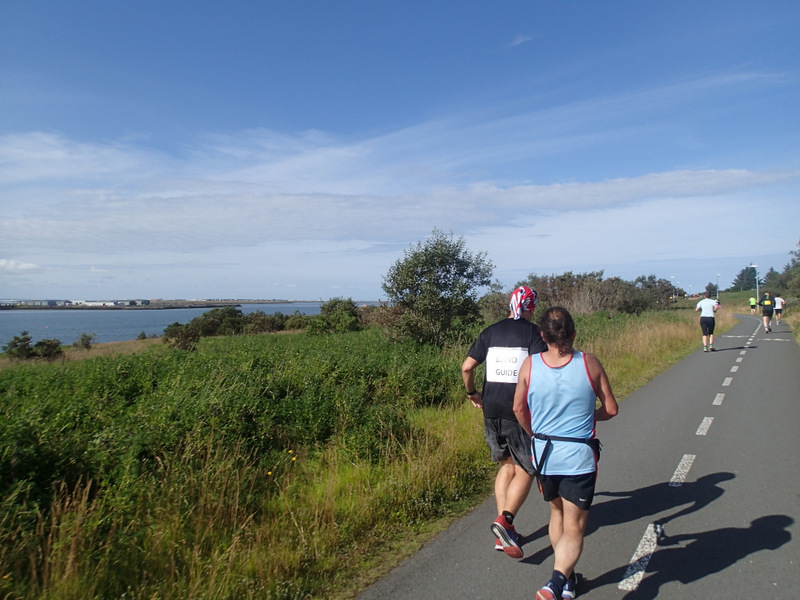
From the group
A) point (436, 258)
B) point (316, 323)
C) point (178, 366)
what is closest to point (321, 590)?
point (178, 366)

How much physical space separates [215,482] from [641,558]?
352 cm

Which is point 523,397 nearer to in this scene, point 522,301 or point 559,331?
point 559,331

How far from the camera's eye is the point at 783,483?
5426mm

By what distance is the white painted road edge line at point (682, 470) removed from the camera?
219 inches

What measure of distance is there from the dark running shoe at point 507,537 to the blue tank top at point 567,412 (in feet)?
2.79

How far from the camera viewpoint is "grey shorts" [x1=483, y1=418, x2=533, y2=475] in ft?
13.8

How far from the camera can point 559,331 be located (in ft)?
11.0

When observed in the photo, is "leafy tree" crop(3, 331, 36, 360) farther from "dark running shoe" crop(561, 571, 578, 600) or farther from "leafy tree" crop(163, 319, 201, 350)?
"dark running shoe" crop(561, 571, 578, 600)

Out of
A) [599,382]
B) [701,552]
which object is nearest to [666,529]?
[701,552]

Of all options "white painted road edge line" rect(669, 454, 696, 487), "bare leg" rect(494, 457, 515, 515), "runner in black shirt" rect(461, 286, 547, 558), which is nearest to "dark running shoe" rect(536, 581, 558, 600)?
"runner in black shirt" rect(461, 286, 547, 558)

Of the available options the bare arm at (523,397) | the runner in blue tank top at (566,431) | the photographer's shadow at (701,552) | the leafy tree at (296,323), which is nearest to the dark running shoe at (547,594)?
the runner in blue tank top at (566,431)

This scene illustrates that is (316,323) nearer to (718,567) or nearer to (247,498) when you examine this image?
(247,498)

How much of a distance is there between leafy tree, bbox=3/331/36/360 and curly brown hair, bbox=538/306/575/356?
16.3m

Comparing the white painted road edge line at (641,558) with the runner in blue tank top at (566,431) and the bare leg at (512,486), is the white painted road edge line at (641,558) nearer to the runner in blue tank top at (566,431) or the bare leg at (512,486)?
the runner in blue tank top at (566,431)
